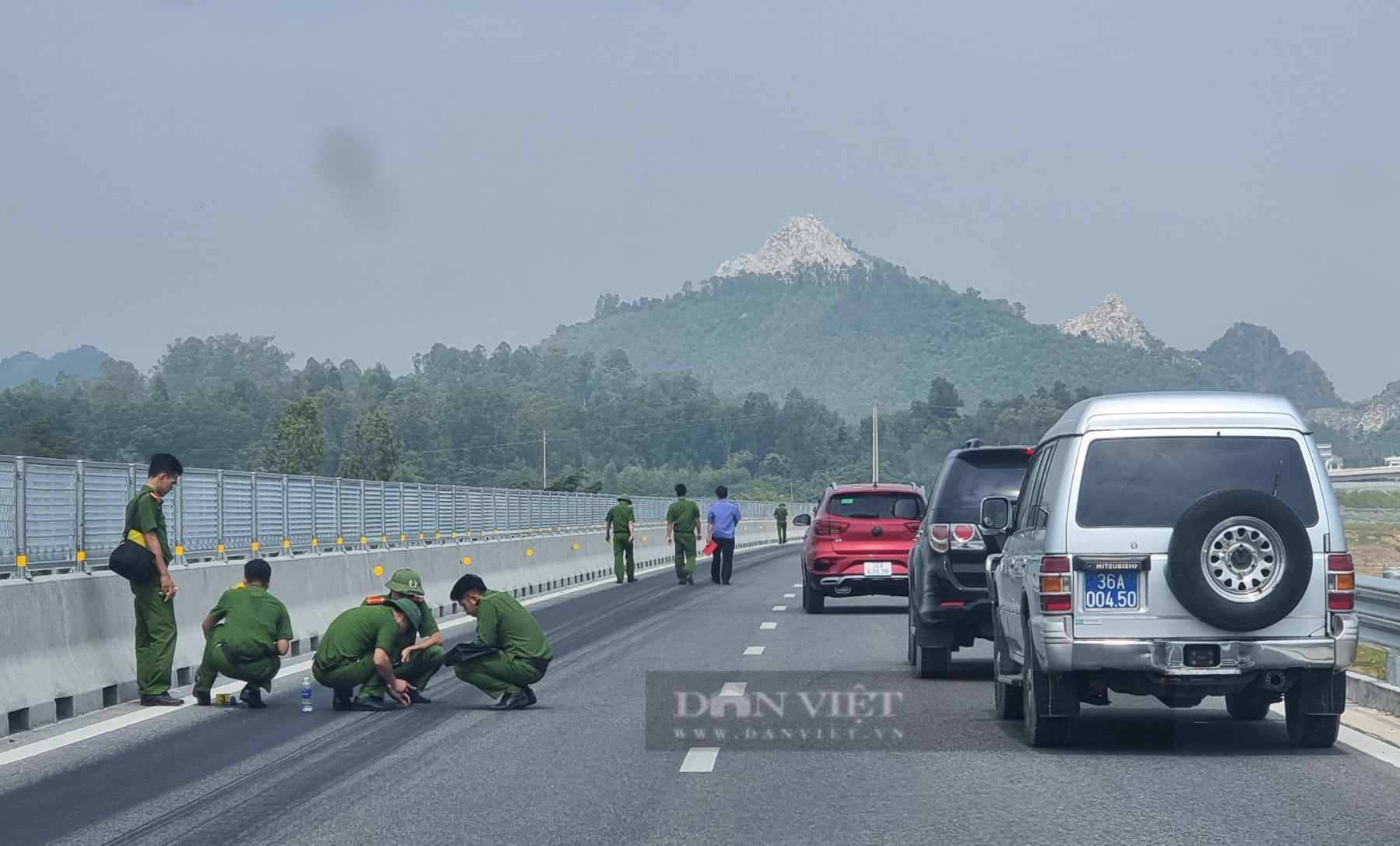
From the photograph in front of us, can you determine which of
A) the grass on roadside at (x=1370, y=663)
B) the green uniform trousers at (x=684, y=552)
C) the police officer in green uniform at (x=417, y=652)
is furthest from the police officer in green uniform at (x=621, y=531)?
the police officer in green uniform at (x=417, y=652)

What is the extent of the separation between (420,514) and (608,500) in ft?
89.5

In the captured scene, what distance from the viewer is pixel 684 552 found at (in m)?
34.6

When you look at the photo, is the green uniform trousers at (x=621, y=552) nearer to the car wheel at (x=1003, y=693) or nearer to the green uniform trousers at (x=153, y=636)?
the green uniform trousers at (x=153, y=636)

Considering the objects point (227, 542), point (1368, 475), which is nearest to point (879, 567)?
point (227, 542)

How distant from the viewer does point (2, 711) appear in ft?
40.6

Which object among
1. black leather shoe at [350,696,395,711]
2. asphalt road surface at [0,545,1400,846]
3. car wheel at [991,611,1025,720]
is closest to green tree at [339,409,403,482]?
black leather shoe at [350,696,395,711]

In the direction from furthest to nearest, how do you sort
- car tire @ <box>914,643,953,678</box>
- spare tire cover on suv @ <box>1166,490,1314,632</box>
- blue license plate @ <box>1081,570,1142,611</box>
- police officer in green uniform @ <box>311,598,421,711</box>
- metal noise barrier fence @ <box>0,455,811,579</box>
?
metal noise barrier fence @ <box>0,455,811,579</box> < car tire @ <box>914,643,953,678</box> < police officer in green uniform @ <box>311,598,421,711</box> < blue license plate @ <box>1081,570,1142,611</box> < spare tire cover on suv @ <box>1166,490,1314,632</box>

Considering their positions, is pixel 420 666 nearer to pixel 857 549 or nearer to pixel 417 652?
pixel 417 652

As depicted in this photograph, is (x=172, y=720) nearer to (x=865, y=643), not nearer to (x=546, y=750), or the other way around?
(x=546, y=750)

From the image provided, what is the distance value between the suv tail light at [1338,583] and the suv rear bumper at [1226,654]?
75mm

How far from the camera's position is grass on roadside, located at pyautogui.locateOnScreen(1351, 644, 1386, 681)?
52.1 feet

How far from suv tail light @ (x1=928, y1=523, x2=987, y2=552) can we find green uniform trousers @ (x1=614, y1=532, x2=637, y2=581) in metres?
19.8

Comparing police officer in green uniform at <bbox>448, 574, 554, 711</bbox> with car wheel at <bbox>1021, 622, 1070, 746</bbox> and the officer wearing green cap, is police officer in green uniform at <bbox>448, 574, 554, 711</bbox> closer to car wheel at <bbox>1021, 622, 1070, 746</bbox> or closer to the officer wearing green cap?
car wheel at <bbox>1021, 622, 1070, 746</bbox>

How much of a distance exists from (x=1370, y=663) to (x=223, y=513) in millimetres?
13967
